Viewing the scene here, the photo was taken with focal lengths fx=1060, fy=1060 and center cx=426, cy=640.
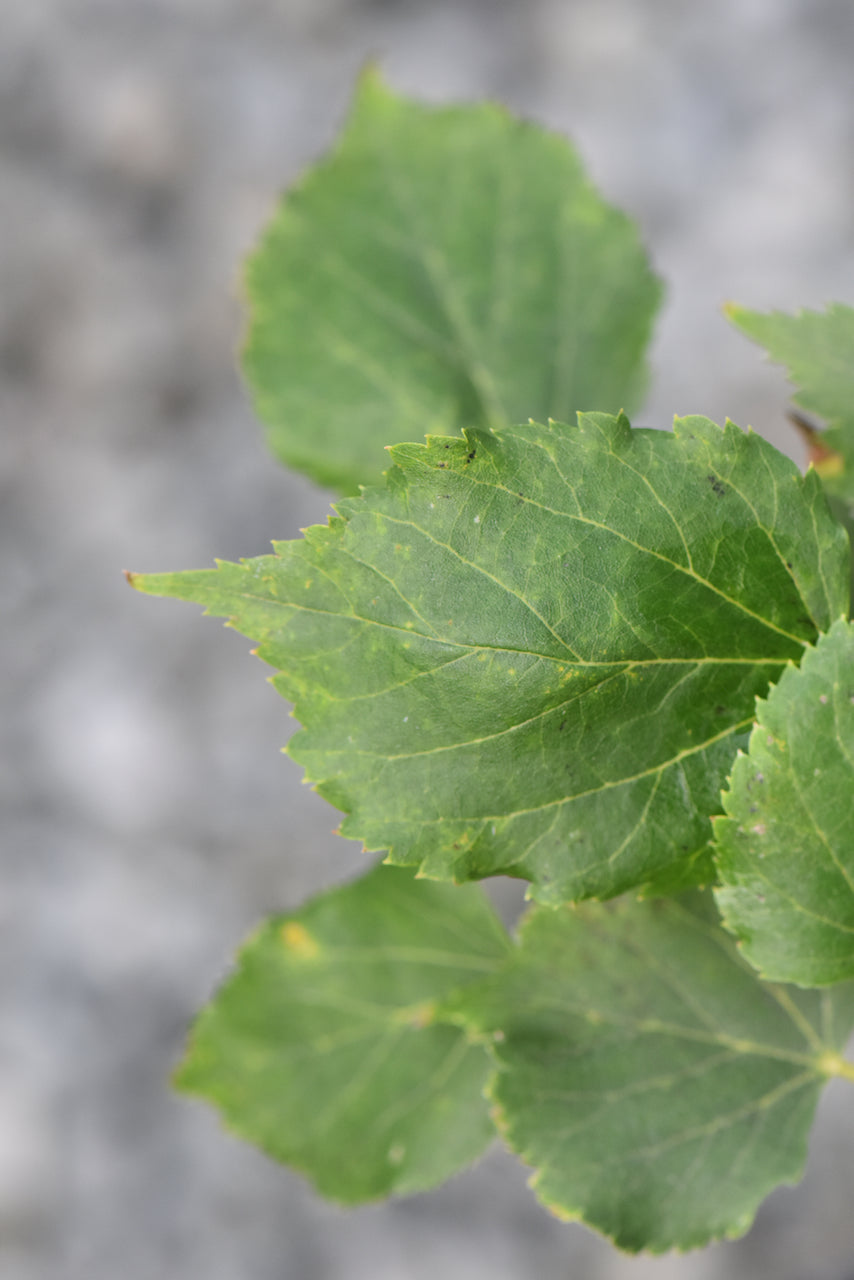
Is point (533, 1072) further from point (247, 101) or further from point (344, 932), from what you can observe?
point (247, 101)

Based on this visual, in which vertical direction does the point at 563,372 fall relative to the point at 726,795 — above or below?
above

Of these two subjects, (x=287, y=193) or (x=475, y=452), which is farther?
(x=287, y=193)

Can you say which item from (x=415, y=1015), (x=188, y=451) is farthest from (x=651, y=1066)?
(x=188, y=451)

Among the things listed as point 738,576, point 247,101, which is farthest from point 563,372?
point 247,101

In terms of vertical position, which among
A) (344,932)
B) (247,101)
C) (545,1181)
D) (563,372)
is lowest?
(545,1181)

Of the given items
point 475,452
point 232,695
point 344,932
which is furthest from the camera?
point 232,695

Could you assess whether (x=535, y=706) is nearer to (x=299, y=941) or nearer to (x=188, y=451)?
(x=299, y=941)

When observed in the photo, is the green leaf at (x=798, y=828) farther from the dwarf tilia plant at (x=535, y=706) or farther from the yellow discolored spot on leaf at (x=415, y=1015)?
the yellow discolored spot on leaf at (x=415, y=1015)
